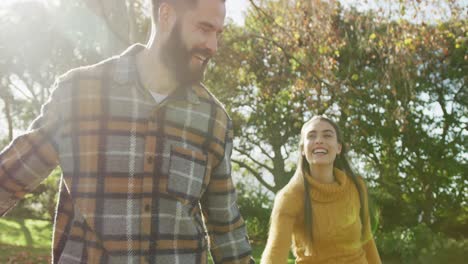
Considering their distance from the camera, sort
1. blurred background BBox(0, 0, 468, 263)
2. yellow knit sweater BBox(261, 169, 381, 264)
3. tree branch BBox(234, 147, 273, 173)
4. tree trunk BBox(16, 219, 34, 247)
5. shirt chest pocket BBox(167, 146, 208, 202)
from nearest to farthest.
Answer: shirt chest pocket BBox(167, 146, 208, 202) < yellow knit sweater BBox(261, 169, 381, 264) < blurred background BBox(0, 0, 468, 263) < tree trunk BBox(16, 219, 34, 247) < tree branch BBox(234, 147, 273, 173)

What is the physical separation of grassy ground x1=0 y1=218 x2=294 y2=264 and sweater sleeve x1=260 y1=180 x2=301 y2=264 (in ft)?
25.6

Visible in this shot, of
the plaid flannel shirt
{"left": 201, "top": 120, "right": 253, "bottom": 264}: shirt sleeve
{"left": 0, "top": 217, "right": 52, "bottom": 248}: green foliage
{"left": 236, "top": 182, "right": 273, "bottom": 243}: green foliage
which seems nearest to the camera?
the plaid flannel shirt

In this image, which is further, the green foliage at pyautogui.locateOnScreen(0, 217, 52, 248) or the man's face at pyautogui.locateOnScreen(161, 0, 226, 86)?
the green foliage at pyautogui.locateOnScreen(0, 217, 52, 248)

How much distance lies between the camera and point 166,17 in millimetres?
2371

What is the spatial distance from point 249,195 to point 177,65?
70.2 ft

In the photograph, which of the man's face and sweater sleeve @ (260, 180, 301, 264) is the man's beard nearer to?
the man's face

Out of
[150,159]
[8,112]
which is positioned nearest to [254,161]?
[8,112]

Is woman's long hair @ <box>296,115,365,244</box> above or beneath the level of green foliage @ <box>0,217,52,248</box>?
beneath

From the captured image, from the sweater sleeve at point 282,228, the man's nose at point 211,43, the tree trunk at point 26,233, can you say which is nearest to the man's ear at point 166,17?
the man's nose at point 211,43

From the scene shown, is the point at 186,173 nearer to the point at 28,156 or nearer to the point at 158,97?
the point at 158,97

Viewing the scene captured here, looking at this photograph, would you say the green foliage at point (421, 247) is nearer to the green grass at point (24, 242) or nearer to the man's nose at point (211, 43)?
the green grass at point (24, 242)

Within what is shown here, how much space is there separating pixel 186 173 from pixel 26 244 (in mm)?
17439

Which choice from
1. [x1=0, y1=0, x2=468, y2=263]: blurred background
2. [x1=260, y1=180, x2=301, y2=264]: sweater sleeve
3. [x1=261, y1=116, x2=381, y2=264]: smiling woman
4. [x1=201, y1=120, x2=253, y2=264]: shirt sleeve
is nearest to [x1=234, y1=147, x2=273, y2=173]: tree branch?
[x1=0, y1=0, x2=468, y2=263]: blurred background

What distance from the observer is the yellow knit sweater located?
4.49 meters
